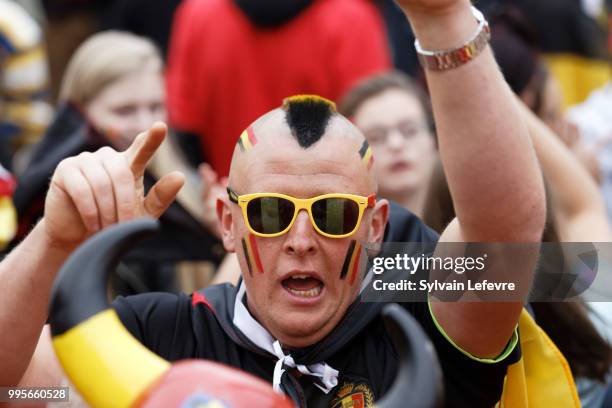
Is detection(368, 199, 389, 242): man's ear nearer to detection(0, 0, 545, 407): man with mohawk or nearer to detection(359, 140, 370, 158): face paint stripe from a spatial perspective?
detection(0, 0, 545, 407): man with mohawk

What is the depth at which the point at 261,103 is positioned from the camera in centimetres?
648

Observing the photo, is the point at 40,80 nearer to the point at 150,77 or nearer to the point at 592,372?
the point at 150,77

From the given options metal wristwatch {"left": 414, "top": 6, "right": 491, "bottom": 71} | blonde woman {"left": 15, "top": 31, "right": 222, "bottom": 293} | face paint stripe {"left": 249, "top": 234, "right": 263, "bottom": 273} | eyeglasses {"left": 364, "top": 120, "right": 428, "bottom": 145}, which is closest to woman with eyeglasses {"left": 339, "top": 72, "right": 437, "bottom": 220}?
eyeglasses {"left": 364, "top": 120, "right": 428, "bottom": 145}

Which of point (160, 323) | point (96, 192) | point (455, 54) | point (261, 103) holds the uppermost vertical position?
point (455, 54)

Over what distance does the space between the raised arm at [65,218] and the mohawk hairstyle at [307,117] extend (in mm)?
305

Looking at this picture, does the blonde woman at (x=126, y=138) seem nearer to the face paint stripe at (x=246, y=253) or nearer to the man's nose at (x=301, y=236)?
the face paint stripe at (x=246, y=253)

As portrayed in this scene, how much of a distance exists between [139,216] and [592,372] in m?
1.67

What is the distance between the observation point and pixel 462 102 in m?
2.61

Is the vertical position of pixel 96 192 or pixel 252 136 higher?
pixel 96 192

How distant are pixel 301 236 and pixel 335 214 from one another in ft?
0.32

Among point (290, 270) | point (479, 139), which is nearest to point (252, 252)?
point (290, 270)

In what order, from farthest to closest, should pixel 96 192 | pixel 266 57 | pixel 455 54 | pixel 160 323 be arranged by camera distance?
pixel 266 57
pixel 160 323
pixel 96 192
pixel 455 54

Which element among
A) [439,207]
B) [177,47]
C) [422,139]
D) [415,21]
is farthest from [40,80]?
[415,21]

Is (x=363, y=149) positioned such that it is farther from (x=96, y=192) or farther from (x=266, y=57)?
(x=266, y=57)
